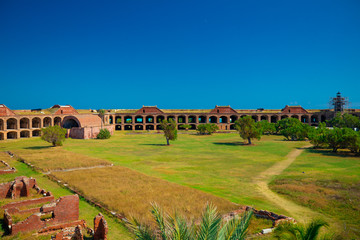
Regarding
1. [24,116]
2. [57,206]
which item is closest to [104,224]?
[57,206]

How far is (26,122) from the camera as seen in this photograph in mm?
51156

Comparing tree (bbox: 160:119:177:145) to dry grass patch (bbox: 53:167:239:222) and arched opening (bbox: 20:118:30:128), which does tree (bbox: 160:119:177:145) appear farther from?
arched opening (bbox: 20:118:30:128)

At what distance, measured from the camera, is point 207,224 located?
5273mm

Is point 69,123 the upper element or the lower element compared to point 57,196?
upper

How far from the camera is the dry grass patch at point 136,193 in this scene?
524 inches

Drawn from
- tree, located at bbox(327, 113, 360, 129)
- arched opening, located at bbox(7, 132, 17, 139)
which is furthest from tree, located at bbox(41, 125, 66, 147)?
tree, located at bbox(327, 113, 360, 129)

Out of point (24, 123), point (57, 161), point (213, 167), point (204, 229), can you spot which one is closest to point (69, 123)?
point (24, 123)

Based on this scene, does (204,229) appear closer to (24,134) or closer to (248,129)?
(248,129)

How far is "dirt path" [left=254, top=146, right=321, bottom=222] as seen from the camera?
12930mm

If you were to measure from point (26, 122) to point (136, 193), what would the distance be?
44.6 m

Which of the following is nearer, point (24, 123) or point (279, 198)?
point (279, 198)

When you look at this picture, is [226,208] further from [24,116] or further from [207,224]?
[24,116]

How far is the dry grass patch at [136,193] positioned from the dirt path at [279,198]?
9.39 ft

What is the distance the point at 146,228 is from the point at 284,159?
25889 mm
